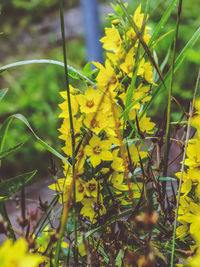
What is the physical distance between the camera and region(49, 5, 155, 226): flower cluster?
20.6 inches

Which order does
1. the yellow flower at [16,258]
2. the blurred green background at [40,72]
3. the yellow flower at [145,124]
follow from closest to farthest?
the yellow flower at [16,258]
the yellow flower at [145,124]
the blurred green background at [40,72]

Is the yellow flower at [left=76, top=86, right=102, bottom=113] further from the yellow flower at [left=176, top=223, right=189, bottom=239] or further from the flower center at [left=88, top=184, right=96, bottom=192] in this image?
the yellow flower at [left=176, top=223, right=189, bottom=239]

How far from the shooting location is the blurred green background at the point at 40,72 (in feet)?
5.79

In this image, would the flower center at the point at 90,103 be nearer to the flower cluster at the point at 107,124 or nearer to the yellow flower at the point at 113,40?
the flower cluster at the point at 107,124

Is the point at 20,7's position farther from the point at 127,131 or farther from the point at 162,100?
the point at 127,131

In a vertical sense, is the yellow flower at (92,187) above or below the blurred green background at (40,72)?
→ above

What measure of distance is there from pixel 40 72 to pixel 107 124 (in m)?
2.01

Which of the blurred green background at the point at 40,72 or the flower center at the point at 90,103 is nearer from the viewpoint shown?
the flower center at the point at 90,103

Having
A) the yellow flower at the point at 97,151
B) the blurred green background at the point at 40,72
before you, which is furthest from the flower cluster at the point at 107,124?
the blurred green background at the point at 40,72

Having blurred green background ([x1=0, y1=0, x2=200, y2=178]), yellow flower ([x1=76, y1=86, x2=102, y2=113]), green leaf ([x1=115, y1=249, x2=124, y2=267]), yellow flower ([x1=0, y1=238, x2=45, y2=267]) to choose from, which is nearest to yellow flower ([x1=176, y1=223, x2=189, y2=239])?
green leaf ([x1=115, y1=249, x2=124, y2=267])

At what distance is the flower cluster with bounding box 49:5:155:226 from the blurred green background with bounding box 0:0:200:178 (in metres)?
0.42

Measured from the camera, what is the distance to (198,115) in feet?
1.83

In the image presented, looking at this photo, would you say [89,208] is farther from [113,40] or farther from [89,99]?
[113,40]

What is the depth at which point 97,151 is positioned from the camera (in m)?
0.53
